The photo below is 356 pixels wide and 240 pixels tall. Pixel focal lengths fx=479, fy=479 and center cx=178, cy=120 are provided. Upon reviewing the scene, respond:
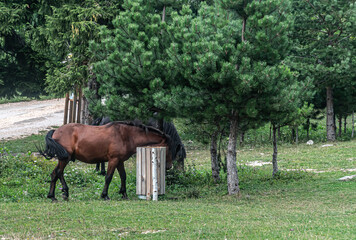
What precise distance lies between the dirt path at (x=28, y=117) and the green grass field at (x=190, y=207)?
1250 cm

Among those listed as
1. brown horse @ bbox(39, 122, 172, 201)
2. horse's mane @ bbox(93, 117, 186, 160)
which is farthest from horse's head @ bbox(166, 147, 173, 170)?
horse's mane @ bbox(93, 117, 186, 160)

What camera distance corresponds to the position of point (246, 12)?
10406 mm

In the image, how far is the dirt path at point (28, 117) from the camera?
27.0 m

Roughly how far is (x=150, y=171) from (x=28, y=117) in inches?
917

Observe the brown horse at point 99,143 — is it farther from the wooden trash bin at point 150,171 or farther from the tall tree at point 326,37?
the tall tree at point 326,37

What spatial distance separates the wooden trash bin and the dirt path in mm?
15136

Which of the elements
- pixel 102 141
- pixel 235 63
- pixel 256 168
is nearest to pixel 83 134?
pixel 102 141

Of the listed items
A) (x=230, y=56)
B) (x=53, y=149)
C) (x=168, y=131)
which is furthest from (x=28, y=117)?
(x=230, y=56)

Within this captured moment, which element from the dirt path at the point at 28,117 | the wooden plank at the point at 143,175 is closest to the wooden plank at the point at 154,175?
the wooden plank at the point at 143,175

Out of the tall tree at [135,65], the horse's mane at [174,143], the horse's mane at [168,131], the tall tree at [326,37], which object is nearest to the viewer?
the tall tree at [135,65]

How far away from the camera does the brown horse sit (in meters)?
Result: 10.3

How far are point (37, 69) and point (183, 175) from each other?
36.8ft

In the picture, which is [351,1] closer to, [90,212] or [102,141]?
[102,141]

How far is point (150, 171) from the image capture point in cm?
1068
